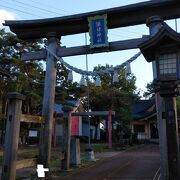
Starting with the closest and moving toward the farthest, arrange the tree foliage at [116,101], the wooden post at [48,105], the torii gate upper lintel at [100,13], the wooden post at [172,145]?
the wooden post at [172,145], the torii gate upper lintel at [100,13], the wooden post at [48,105], the tree foliage at [116,101]

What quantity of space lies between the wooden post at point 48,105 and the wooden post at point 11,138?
7.16 ft

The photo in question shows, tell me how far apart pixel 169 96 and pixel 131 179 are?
15.3 ft

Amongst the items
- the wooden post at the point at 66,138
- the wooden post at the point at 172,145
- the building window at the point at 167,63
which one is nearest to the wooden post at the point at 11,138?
the building window at the point at 167,63

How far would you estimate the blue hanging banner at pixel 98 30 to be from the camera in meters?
10.5

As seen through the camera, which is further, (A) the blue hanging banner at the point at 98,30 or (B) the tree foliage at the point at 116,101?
(B) the tree foliage at the point at 116,101

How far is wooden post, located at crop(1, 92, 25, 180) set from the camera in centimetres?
810

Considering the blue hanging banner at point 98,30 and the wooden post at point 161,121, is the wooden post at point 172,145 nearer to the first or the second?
the wooden post at point 161,121

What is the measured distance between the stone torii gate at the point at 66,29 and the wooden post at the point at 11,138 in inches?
88.3

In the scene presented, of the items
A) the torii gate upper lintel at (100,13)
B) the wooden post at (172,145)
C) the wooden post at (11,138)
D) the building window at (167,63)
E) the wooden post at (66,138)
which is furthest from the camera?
the wooden post at (66,138)

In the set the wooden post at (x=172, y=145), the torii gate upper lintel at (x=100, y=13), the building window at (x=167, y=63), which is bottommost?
the wooden post at (x=172, y=145)

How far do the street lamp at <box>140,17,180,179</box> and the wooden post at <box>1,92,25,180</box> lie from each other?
3.56 m

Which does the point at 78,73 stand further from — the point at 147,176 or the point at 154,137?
the point at 154,137

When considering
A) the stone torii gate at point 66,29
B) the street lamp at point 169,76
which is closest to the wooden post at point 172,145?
the street lamp at point 169,76

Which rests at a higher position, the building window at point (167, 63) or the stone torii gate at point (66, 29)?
the stone torii gate at point (66, 29)
